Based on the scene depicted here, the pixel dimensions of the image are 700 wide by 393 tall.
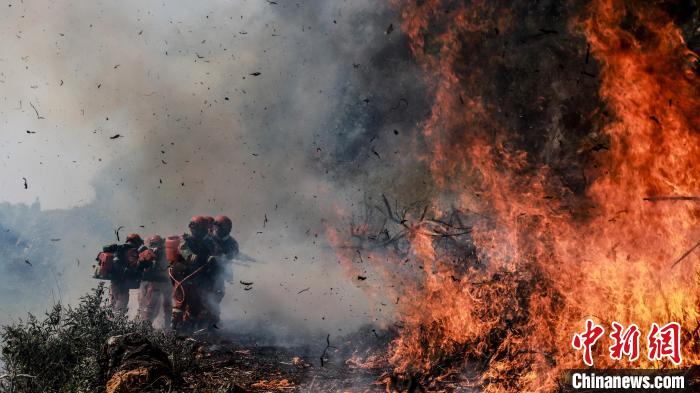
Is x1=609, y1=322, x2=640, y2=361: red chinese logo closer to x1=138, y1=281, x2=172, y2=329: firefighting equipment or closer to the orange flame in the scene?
the orange flame

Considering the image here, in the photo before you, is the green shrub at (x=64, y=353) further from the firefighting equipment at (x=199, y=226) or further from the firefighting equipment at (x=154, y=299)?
the firefighting equipment at (x=154, y=299)

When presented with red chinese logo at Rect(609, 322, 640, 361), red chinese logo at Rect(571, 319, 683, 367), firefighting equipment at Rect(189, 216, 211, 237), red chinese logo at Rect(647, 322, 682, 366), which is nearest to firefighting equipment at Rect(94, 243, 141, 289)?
firefighting equipment at Rect(189, 216, 211, 237)

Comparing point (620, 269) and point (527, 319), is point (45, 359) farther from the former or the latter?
point (620, 269)

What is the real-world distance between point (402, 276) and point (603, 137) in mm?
5081

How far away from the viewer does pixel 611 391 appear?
6.15 m

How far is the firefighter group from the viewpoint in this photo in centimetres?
1120

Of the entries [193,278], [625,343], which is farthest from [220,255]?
[625,343]

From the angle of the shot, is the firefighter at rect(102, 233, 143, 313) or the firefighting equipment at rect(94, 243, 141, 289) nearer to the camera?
the firefighting equipment at rect(94, 243, 141, 289)

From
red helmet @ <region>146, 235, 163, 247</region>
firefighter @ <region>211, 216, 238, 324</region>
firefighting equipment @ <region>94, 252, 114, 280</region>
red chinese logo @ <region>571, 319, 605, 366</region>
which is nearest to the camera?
red chinese logo @ <region>571, 319, 605, 366</region>

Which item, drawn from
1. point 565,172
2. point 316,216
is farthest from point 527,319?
point 316,216

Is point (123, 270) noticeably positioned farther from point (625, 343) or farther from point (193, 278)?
point (625, 343)

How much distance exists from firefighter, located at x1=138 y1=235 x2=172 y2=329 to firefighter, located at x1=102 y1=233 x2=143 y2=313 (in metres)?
0.24

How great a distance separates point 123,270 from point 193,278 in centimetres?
260

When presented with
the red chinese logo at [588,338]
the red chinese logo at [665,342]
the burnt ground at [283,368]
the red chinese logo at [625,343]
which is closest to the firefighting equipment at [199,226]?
the burnt ground at [283,368]
